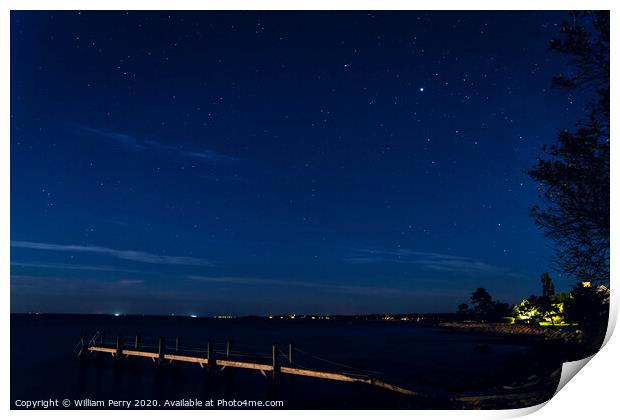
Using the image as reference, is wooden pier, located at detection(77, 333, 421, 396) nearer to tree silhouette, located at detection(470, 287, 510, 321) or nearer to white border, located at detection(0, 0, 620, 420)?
white border, located at detection(0, 0, 620, 420)

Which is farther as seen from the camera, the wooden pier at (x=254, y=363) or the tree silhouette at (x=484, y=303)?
the tree silhouette at (x=484, y=303)

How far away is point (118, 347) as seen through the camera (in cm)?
2108

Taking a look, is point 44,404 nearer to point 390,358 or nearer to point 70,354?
point 70,354

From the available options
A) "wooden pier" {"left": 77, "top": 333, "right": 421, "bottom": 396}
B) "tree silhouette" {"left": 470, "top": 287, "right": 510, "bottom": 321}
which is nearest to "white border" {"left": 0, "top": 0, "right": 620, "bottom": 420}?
"wooden pier" {"left": 77, "top": 333, "right": 421, "bottom": 396}

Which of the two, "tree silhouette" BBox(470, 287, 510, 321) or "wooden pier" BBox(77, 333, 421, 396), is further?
"tree silhouette" BBox(470, 287, 510, 321)
